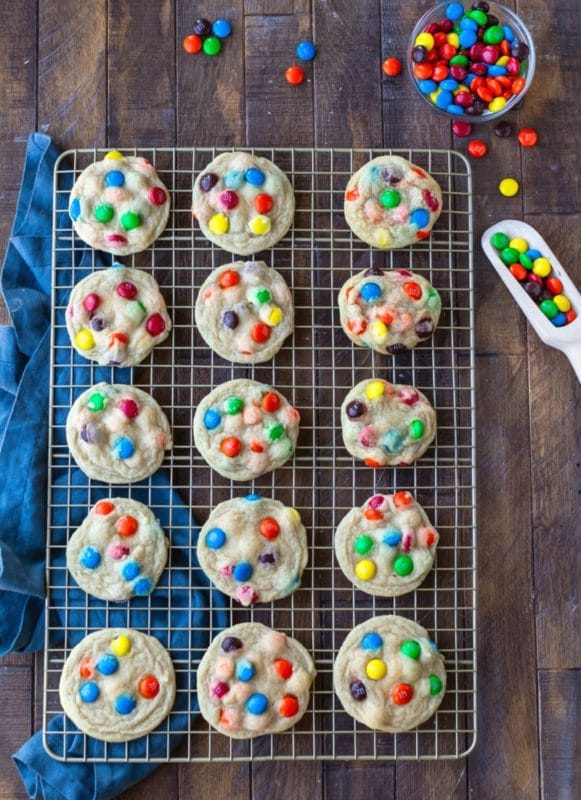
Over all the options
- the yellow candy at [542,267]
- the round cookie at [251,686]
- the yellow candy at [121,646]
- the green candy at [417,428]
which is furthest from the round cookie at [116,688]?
the yellow candy at [542,267]

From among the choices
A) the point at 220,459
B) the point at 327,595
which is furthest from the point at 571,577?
the point at 220,459

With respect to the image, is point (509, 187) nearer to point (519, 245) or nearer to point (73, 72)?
point (519, 245)

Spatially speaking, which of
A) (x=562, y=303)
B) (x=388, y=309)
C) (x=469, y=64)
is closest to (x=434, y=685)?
(x=388, y=309)

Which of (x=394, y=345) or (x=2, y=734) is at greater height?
(x=394, y=345)

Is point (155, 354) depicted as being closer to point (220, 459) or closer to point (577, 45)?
point (220, 459)

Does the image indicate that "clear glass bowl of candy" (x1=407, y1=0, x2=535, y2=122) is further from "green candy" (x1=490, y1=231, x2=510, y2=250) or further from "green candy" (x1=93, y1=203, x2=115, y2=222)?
"green candy" (x1=93, y1=203, x2=115, y2=222)
